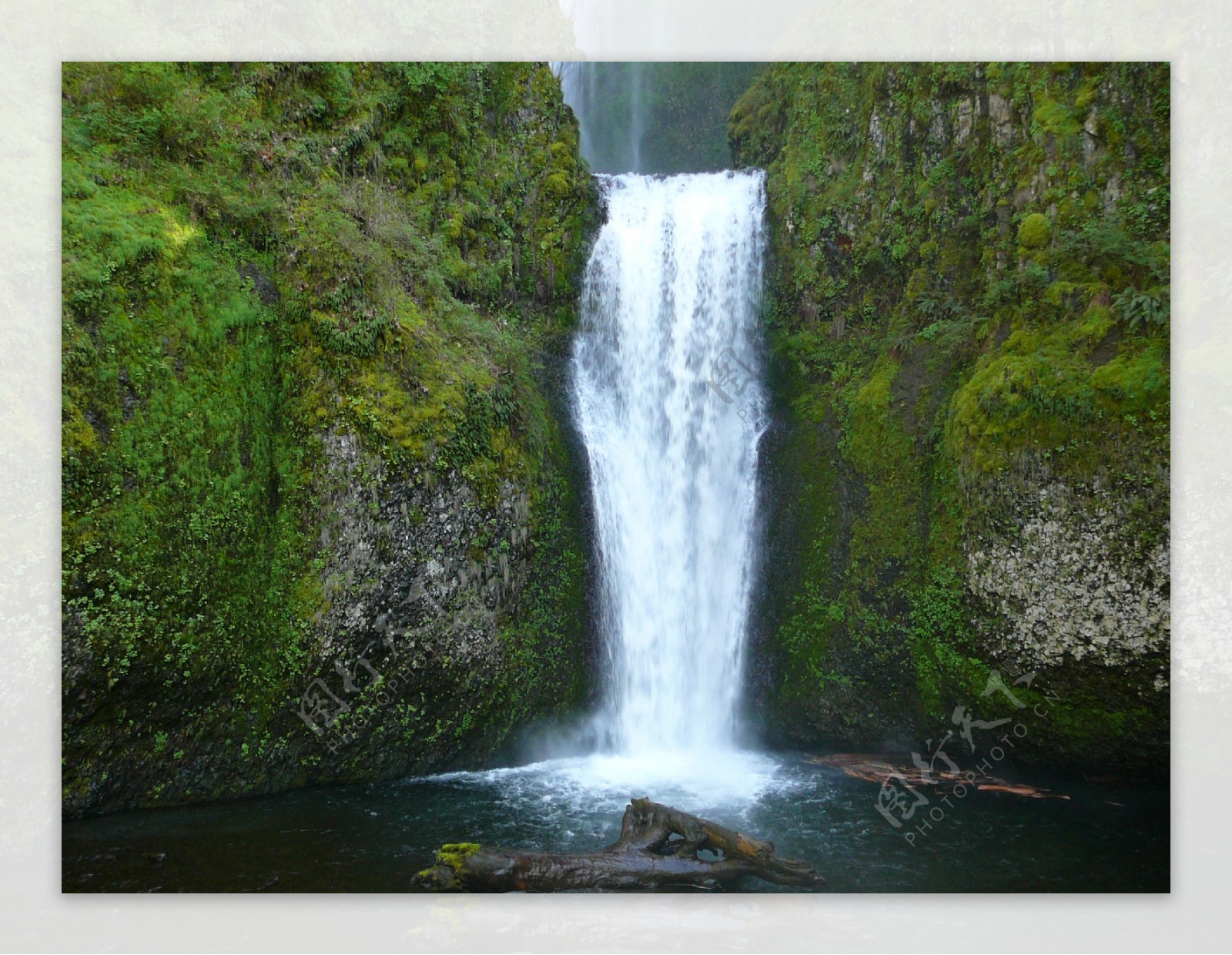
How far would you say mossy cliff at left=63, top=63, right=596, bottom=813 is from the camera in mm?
5523

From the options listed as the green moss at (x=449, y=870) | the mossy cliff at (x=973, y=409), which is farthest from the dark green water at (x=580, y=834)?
the mossy cliff at (x=973, y=409)

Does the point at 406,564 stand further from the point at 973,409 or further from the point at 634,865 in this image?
the point at 973,409

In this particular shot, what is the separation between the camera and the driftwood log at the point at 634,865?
16.5 feet

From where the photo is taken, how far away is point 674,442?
8.65m

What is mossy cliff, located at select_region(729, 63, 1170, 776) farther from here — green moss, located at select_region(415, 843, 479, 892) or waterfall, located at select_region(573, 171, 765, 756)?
green moss, located at select_region(415, 843, 479, 892)

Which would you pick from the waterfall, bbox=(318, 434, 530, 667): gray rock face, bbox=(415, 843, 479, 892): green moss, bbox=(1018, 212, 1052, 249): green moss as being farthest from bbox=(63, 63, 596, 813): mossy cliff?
bbox=(1018, 212, 1052, 249): green moss

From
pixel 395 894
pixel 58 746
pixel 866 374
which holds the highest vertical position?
pixel 866 374

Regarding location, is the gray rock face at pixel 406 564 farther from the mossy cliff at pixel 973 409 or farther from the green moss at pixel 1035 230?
the green moss at pixel 1035 230

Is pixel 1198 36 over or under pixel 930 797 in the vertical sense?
over

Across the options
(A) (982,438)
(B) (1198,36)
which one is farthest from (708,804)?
(B) (1198,36)

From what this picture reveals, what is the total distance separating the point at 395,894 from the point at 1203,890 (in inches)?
214

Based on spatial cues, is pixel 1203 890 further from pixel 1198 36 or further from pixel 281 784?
pixel 281 784

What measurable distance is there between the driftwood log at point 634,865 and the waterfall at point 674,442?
2.48 meters

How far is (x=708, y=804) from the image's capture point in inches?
248
